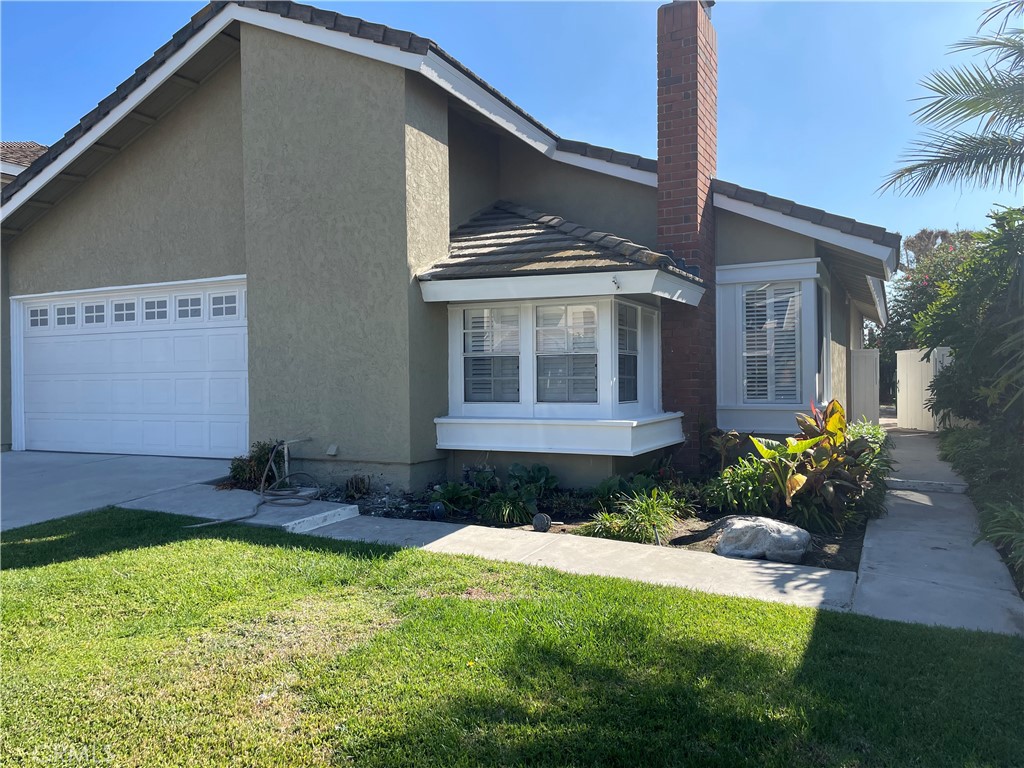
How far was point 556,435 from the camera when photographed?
334 inches

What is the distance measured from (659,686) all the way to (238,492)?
6239 mm

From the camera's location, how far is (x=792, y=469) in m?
7.51

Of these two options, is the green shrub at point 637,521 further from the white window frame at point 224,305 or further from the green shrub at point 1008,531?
the white window frame at point 224,305

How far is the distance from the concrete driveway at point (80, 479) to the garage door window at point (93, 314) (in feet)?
6.97

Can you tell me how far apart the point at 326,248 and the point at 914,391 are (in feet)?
55.4

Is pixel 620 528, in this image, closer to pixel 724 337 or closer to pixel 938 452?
pixel 724 337

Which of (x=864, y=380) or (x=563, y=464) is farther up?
(x=864, y=380)

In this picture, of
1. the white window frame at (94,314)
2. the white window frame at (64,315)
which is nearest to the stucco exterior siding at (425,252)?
the white window frame at (94,314)

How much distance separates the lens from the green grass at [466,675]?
318 centimetres

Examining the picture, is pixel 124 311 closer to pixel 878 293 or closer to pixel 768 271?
pixel 768 271

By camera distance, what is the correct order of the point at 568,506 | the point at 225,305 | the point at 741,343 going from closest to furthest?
the point at 568,506
the point at 741,343
the point at 225,305

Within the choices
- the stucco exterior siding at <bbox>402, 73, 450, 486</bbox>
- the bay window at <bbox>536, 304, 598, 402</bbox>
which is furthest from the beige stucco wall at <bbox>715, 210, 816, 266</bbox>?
the stucco exterior siding at <bbox>402, 73, 450, 486</bbox>

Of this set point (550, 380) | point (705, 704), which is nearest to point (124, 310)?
point (550, 380)

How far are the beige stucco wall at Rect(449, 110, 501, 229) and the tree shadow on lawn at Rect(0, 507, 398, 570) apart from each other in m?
5.30
